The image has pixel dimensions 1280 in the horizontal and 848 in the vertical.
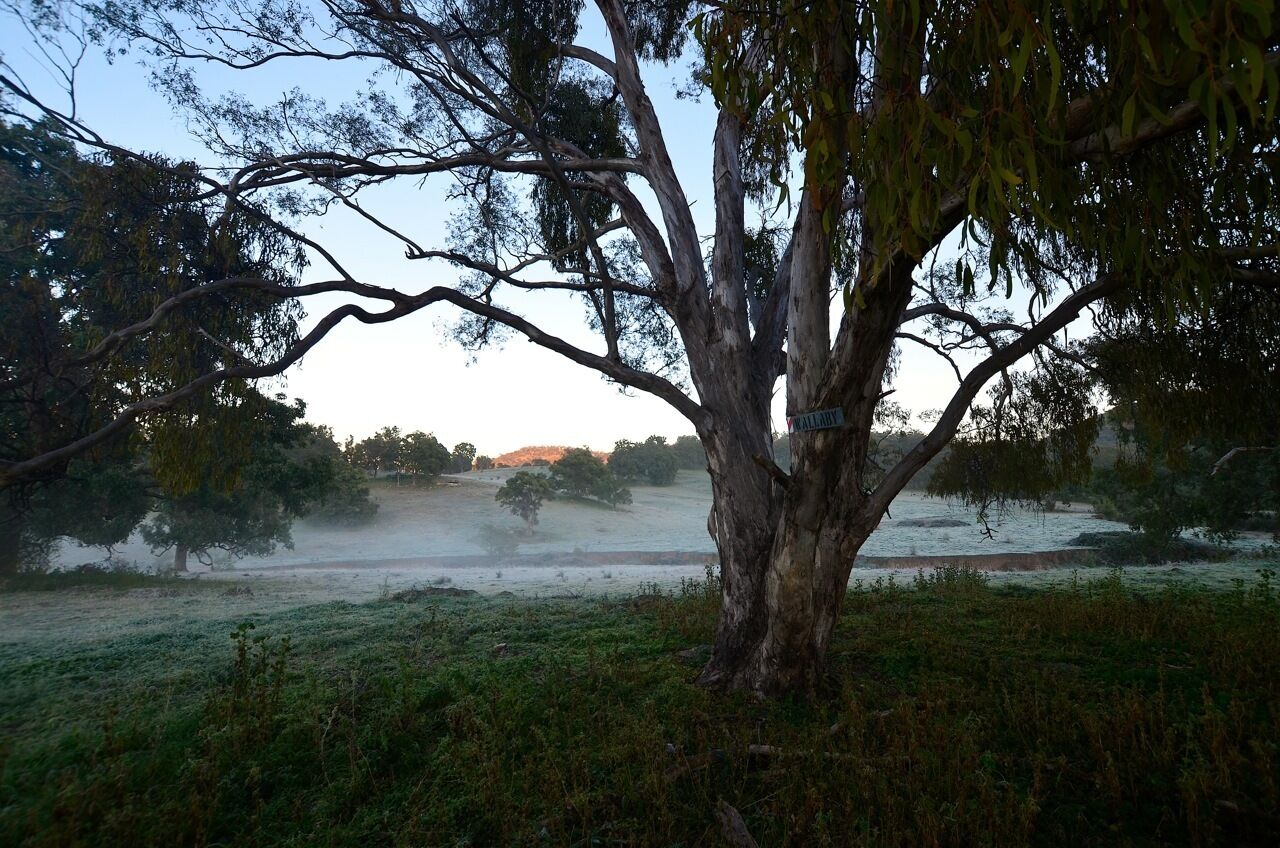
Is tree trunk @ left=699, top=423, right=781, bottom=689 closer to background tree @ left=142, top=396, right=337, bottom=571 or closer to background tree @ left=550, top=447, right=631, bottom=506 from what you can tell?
background tree @ left=142, top=396, right=337, bottom=571

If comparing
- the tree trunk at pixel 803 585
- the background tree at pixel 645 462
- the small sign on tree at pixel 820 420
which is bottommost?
the tree trunk at pixel 803 585

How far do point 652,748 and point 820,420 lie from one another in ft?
7.28

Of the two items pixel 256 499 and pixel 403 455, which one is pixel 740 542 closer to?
pixel 256 499

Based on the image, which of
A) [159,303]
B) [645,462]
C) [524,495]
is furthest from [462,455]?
[159,303]

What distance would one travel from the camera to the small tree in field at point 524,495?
3212 cm

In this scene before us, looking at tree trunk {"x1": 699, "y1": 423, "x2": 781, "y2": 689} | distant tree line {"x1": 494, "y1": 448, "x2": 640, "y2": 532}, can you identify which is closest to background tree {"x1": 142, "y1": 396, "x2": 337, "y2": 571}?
tree trunk {"x1": 699, "y1": 423, "x2": 781, "y2": 689}

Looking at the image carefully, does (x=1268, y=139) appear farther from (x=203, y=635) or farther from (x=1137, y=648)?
(x=203, y=635)

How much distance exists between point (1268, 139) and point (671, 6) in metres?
6.67

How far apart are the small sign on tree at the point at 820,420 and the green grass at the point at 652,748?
1697 millimetres

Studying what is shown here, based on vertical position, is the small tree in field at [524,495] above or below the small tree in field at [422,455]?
below

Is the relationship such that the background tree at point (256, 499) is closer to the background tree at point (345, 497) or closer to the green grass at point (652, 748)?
the background tree at point (345, 497)

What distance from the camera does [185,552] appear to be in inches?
821

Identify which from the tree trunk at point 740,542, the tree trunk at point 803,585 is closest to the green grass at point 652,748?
the tree trunk at point 803,585

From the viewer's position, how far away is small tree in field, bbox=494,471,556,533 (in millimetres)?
32125
